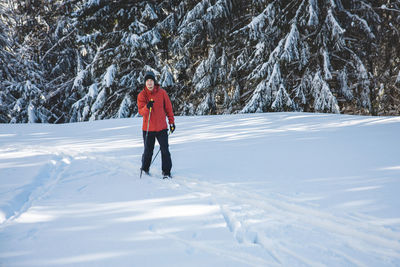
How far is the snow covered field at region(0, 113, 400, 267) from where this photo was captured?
2.08 meters

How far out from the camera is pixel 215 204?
116 inches

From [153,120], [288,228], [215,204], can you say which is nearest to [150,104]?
[153,120]

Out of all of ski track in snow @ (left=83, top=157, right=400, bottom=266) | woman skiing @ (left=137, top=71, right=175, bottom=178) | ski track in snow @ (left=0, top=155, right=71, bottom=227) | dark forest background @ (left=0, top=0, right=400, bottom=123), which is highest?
dark forest background @ (left=0, top=0, right=400, bottom=123)

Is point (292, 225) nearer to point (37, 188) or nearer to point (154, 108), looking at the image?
point (154, 108)

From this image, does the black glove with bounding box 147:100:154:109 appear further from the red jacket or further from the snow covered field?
the snow covered field

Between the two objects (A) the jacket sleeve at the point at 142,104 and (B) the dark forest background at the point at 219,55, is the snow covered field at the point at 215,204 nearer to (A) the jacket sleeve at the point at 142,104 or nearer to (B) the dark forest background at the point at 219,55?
(A) the jacket sleeve at the point at 142,104

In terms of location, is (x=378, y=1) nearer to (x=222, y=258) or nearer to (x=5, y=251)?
(x=222, y=258)

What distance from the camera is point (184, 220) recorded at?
2.60 meters

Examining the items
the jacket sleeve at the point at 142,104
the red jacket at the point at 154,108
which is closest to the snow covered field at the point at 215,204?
the red jacket at the point at 154,108

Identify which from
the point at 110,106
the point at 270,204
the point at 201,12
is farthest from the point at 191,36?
the point at 270,204

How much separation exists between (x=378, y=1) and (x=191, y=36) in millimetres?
8396

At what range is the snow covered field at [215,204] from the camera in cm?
208

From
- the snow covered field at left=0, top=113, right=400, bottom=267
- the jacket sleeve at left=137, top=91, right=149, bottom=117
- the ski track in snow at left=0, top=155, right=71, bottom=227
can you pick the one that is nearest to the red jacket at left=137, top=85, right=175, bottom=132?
the jacket sleeve at left=137, top=91, right=149, bottom=117

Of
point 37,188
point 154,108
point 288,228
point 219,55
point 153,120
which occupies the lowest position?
point 288,228
